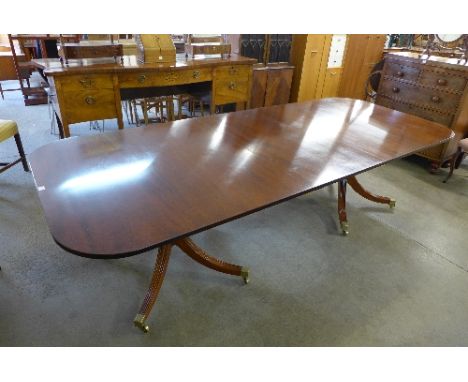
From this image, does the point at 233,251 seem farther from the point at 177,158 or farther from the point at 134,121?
the point at 134,121

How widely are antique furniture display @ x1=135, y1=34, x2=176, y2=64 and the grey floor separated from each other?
4.57ft

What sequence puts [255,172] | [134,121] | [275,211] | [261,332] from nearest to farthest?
1. [255,172]
2. [261,332]
3. [275,211]
4. [134,121]

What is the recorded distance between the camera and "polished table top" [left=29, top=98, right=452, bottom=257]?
998 mm

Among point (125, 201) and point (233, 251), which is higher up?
point (125, 201)

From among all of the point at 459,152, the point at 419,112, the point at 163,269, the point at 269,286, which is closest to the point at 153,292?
the point at 163,269

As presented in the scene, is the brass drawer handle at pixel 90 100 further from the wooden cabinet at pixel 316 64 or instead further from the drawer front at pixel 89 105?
the wooden cabinet at pixel 316 64

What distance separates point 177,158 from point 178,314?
0.73 metres

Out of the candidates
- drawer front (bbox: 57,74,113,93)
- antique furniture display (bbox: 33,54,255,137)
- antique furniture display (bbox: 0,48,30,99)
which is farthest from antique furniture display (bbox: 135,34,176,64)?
antique furniture display (bbox: 0,48,30,99)

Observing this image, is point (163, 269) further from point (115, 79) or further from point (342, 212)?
point (115, 79)

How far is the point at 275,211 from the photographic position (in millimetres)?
2371

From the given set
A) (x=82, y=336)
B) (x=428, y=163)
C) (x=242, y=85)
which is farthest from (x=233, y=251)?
(x=428, y=163)

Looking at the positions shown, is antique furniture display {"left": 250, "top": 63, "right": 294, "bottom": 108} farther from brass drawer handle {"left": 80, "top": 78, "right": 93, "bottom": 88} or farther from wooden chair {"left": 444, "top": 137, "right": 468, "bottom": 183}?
wooden chair {"left": 444, "top": 137, "right": 468, "bottom": 183}

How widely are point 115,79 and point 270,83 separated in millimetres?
Answer: 1845
